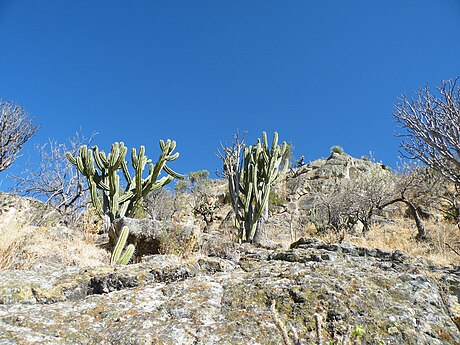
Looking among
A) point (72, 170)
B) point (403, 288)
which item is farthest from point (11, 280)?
point (72, 170)

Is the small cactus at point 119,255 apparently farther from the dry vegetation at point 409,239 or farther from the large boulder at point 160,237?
the dry vegetation at point 409,239

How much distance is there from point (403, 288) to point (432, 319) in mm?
289

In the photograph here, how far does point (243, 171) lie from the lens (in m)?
8.86

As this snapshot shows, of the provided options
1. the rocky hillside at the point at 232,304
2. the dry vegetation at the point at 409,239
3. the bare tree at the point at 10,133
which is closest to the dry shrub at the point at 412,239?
the dry vegetation at the point at 409,239

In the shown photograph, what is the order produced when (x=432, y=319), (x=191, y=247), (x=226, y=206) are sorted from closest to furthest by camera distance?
(x=432, y=319) → (x=191, y=247) → (x=226, y=206)

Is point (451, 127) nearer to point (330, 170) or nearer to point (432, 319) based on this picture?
point (432, 319)

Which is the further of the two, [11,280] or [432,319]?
[11,280]

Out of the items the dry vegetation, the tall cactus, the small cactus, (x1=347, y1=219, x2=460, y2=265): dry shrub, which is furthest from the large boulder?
(x1=347, y1=219, x2=460, y2=265): dry shrub

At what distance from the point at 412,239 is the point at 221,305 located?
10271 mm

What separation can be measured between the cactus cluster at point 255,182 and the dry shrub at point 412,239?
112 inches

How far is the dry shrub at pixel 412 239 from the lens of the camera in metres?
7.41

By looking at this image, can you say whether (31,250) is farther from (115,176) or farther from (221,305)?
(115,176)

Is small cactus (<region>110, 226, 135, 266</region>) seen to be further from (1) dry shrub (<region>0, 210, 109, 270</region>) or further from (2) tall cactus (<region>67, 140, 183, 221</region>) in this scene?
(2) tall cactus (<region>67, 140, 183, 221</region>)

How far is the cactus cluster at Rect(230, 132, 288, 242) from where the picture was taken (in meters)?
7.95
